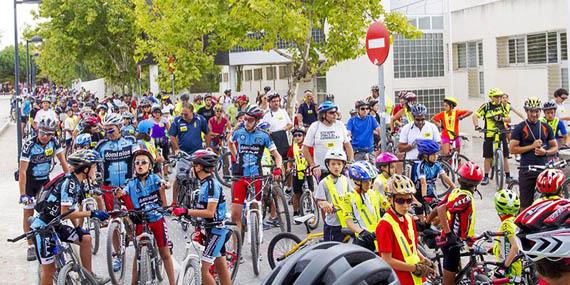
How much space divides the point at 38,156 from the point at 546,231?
9.24m

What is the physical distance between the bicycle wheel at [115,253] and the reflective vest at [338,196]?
2587mm

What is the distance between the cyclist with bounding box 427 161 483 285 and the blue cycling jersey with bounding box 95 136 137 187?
16.7 feet

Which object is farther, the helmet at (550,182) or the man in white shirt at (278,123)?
the man in white shirt at (278,123)

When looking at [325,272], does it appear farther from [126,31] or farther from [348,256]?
[126,31]

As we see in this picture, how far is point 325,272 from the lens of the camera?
96.0 inches

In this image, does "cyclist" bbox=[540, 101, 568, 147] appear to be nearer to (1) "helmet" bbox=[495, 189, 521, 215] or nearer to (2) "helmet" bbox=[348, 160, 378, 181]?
(1) "helmet" bbox=[495, 189, 521, 215]

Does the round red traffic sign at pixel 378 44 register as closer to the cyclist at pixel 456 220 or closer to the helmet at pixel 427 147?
the helmet at pixel 427 147

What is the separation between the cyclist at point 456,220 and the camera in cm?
729

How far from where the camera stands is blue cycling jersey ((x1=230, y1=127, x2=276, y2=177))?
11.0m

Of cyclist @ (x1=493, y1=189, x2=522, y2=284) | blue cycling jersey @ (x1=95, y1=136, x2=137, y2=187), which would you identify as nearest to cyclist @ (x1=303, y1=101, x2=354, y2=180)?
blue cycling jersey @ (x1=95, y1=136, x2=137, y2=187)

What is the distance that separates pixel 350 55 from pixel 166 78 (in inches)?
568

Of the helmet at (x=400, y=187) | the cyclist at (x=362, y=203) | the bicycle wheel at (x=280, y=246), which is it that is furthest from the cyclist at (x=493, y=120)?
the helmet at (x=400, y=187)

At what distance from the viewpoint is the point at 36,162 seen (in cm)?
1114

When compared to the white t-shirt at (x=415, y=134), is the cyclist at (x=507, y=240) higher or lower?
lower
